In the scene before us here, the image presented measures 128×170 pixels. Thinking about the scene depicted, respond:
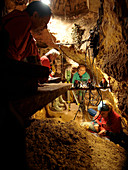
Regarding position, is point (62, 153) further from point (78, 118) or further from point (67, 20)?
point (67, 20)

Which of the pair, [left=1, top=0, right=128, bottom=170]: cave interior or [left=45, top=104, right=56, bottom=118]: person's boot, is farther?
[left=45, top=104, right=56, bottom=118]: person's boot

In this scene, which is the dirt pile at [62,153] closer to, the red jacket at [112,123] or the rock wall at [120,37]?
the red jacket at [112,123]

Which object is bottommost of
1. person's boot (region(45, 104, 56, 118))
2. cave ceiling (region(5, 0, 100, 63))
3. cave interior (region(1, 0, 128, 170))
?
person's boot (region(45, 104, 56, 118))

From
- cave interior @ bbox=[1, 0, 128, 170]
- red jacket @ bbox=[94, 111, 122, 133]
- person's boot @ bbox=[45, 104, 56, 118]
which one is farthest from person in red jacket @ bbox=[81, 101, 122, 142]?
person's boot @ bbox=[45, 104, 56, 118]

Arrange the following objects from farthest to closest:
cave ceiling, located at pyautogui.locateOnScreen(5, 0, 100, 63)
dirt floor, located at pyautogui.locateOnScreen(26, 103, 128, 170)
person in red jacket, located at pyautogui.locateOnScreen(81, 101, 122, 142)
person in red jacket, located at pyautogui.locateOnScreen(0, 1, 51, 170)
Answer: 1. cave ceiling, located at pyautogui.locateOnScreen(5, 0, 100, 63)
2. person in red jacket, located at pyautogui.locateOnScreen(81, 101, 122, 142)
3. dirt floor, located at pyautogui.locateOnScreen(26, 103, 128, 170)
4. person in red jacket, located at pyautogui.locateOnScreen(0, 1, 51, 170)

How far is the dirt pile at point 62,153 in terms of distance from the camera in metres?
1.28

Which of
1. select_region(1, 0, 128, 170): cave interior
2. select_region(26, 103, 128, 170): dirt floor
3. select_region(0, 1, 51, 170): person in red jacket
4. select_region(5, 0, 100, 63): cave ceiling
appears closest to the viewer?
select_region(0, 1, 51, 170): person in red jacket

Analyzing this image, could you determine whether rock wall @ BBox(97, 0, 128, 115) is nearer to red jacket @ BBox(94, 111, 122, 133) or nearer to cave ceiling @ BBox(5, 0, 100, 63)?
red jacket @ BBox(94, 111, 122, 133)

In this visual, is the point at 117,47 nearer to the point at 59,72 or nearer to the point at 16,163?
the point at 16,163

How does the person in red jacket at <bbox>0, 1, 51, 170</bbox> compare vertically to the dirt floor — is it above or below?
above

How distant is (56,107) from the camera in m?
7.20

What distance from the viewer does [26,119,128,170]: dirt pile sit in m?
1.28

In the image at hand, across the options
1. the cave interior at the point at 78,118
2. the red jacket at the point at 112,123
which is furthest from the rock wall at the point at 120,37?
the red jacket at the point at 112,123

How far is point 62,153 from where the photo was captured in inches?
57.8
